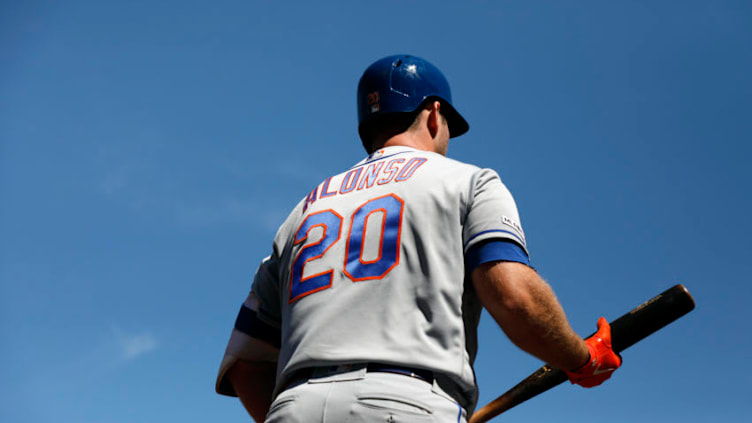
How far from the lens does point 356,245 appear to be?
11.7ft

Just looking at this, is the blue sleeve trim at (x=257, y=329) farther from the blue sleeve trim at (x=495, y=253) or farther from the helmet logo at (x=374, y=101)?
the helmet logo at (x=374, y=101)

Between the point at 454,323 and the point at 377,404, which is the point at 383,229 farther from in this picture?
the point at 377,404

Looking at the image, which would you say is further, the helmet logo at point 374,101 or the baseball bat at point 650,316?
the helmet logo at point 374,101

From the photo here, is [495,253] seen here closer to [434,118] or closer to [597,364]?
[597,364]

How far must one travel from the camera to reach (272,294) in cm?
427

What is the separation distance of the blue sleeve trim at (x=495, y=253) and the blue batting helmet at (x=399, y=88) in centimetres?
138

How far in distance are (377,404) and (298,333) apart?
0.67 meters

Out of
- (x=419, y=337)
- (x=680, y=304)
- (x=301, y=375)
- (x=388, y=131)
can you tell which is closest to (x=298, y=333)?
(x=301, y=375)

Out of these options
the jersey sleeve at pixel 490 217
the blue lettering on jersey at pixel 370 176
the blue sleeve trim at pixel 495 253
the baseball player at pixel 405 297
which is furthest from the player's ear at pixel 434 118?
the blue sleeve trim at pixel 495 253

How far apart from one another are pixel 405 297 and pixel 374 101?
1.75 m

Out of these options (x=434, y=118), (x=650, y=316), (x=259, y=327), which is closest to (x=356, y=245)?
(x=259, y=327)

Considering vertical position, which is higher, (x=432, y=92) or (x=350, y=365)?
(x=432, y=92)

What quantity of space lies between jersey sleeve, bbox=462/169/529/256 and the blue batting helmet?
3.39 ft

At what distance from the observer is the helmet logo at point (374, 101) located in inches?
182
